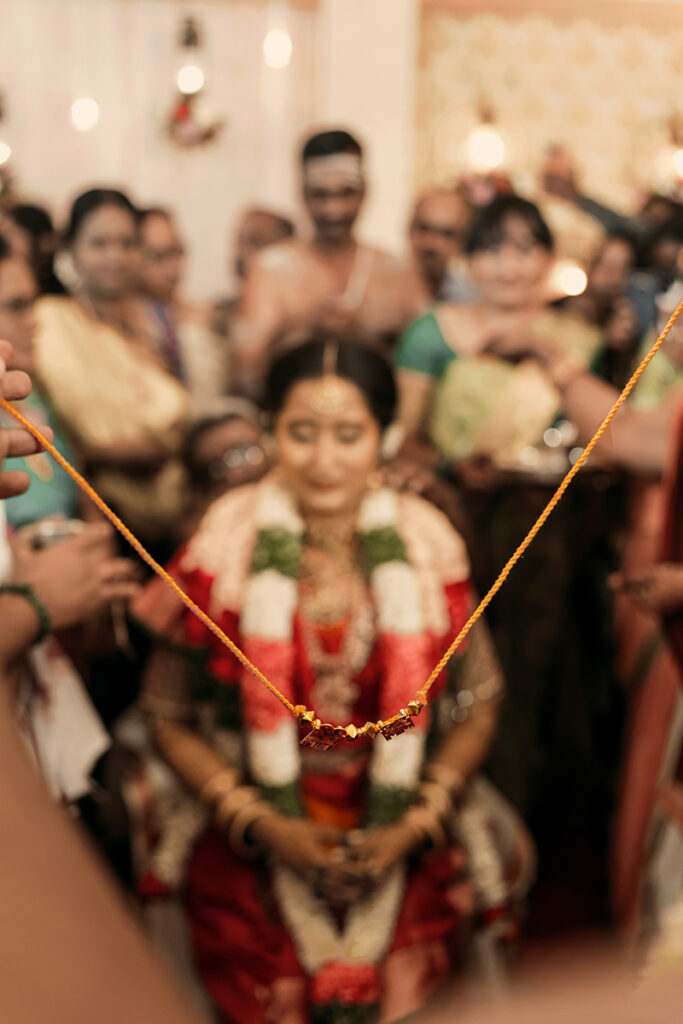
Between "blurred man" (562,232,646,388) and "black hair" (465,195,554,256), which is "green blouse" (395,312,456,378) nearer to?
"black hair" (465,195,554,256)

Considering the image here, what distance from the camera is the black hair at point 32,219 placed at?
163 cm

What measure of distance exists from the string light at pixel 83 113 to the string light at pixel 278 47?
1.72 ft

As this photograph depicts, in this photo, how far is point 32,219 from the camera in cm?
165

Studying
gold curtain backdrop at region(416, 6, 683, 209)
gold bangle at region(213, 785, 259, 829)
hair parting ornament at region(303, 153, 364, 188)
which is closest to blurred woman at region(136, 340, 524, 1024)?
gold bangle at region(213, 785, 259, 829)

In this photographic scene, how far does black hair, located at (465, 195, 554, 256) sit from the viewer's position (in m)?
1.88

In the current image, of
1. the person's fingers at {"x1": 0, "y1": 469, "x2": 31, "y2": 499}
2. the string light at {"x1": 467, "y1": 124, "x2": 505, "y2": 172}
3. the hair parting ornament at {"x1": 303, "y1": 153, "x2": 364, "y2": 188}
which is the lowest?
the person's fingers at {"x1": 0, "y1": 469, "x2": 31, "y2": 499}

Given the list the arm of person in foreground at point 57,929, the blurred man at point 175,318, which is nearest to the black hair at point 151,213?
the blurred man at point 175,318

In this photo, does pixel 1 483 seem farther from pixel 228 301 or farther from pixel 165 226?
pixel 228 301

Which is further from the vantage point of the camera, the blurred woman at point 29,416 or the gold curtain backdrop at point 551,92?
the gold curtain backdrop at point 551,92

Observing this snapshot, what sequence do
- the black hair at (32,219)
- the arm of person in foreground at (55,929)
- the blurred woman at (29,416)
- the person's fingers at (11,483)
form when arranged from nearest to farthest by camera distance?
the arm of person in foreground at (55,929) < the person's fingers at (11,483) < the blurred woman at (29,416) < the black hair at (32,219)

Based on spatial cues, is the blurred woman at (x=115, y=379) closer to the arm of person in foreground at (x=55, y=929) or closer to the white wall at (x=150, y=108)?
the white wall at (x=150, y=108)

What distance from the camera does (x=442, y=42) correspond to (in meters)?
2.94

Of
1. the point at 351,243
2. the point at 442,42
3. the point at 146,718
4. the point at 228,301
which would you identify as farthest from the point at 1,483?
the point at 442,42

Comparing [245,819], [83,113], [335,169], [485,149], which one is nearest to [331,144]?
[335,169]
